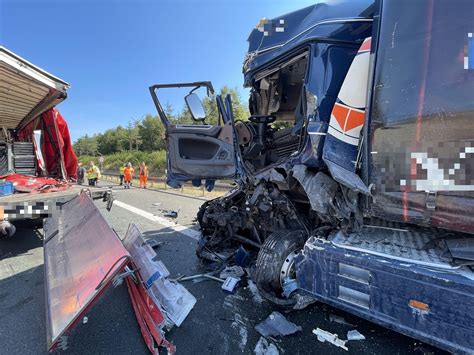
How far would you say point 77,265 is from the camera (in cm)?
231

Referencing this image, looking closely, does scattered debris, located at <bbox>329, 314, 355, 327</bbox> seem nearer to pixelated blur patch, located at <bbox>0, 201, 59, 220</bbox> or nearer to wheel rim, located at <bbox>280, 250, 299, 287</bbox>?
wheel rim, located at <bbox>280, 250, 299, 287</bbox>

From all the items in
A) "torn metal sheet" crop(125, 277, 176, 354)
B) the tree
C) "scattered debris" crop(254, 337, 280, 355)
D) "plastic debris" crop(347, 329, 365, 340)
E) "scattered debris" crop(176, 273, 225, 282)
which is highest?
the tree

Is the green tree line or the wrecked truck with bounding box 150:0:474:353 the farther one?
the green tree line

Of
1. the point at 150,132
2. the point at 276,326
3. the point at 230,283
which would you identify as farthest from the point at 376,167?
the point at 150,132

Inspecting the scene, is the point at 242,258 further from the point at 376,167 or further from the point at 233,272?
the point at 376,167

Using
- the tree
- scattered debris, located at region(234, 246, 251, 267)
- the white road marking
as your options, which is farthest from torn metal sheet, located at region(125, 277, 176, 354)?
the tree

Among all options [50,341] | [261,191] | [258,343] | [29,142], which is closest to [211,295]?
[258,343]

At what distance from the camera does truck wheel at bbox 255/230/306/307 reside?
2381mm

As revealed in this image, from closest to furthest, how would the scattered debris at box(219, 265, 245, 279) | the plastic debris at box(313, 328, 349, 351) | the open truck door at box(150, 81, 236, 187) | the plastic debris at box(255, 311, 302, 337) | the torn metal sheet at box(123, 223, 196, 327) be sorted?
the plastic debris at box(313, 328, 349, 351), the plastic debris at box(255, 311, 302, 337), the torn metal sheet at box(123, 223, 196, 327), the open truck door at box(150, 81, 236, 187), the scattered debris at box(219, 265, 245, 279)

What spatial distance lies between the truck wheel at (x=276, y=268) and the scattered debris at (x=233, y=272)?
0.76 m

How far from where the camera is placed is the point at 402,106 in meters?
1.76

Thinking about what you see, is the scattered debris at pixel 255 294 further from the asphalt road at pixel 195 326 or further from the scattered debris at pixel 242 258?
the scattered debris at pixel 242 258

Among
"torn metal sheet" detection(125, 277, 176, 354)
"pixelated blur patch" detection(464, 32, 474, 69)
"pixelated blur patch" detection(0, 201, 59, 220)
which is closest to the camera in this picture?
"pixelated blur patch" detection(464, 32, 474, 69)

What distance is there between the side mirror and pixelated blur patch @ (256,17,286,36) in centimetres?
112
